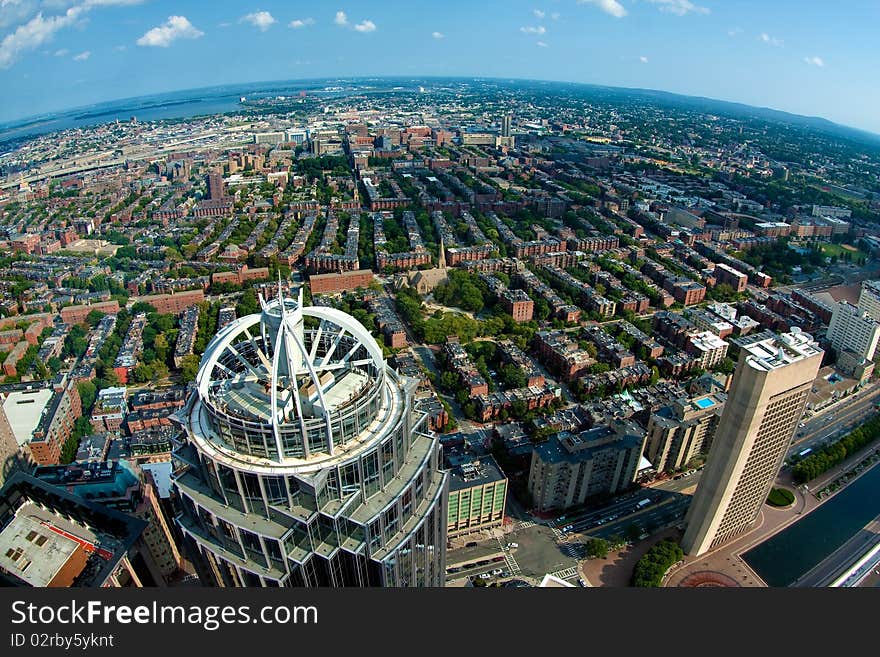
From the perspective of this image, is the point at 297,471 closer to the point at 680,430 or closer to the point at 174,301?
the point at 680,430

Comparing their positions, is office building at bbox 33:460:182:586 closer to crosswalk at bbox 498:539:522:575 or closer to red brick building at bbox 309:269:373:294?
crosswalk at bbox 498:539:522:575

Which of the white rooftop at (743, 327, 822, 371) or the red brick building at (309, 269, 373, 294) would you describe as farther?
the red brick building at (309, 269, 373, 294)

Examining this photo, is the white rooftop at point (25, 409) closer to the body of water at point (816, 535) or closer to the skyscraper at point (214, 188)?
the body of water at point (816, 535)

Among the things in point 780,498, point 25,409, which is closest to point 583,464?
point 780,498

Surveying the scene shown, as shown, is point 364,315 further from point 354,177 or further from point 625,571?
point 354,177

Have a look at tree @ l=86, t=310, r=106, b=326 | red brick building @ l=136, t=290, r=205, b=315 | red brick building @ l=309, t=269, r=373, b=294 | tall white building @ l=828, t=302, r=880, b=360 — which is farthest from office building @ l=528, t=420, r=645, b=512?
tree @ l=86, t=310, r=106, b=326

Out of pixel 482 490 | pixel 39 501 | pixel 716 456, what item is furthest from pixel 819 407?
pixel 39 501
